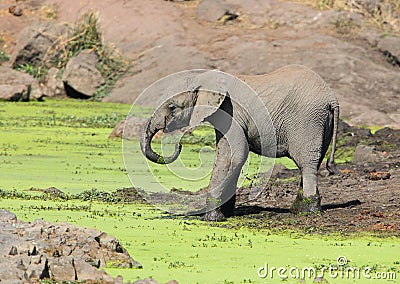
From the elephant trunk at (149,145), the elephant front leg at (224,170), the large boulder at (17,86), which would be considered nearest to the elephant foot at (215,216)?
the elephant front leg at (224,170)

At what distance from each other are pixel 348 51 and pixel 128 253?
71.3ft

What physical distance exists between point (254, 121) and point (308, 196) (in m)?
0.99

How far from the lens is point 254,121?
11891 millimetres

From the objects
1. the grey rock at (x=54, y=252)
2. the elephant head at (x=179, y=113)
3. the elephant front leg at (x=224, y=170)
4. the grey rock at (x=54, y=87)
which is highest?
the grey rock at (x=54, y=252)

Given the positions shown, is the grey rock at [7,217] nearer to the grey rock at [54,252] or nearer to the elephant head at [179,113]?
the grey rock at [54,252]

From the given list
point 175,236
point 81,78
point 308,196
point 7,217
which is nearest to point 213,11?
point 81,78

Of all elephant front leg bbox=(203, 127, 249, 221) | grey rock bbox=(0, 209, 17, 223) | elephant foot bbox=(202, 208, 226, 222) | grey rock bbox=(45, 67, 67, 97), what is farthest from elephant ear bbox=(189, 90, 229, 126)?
grey rock bbox=(45, 67, 67, 97)

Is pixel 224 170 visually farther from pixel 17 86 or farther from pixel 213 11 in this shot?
pixel 213 11

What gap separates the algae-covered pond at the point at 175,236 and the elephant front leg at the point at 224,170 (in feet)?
0.66

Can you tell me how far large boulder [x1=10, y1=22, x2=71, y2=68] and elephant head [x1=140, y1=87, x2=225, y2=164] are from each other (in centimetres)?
1943

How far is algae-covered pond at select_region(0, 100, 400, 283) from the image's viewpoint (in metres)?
8.41

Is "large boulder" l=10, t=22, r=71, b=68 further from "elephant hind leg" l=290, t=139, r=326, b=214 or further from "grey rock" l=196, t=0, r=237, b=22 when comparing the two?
"elephant hind leg" l=290, t=139, r=326, b=214

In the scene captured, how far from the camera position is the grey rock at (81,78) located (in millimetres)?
29047

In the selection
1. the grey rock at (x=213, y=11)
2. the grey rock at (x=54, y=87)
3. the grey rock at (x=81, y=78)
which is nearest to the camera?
the grey rock at (x=81, y=78)
